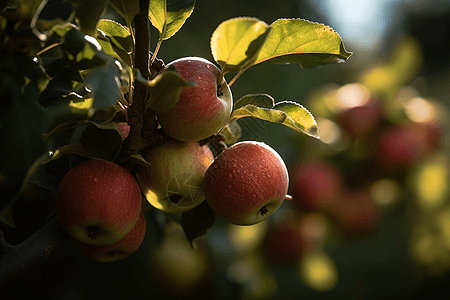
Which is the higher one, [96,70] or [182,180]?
[96,70]

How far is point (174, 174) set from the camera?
0.63 m

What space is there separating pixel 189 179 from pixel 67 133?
0.22m

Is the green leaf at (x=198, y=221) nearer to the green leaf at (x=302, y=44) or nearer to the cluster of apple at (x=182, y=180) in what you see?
the cluster of apple at (x=182, y=180)

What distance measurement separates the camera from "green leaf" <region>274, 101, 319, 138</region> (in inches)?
23.4

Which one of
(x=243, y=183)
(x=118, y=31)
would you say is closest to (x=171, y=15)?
(x=118, y=31)

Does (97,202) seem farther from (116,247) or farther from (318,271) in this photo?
(318,271)

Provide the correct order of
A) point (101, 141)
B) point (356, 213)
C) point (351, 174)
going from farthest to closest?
point (351, 174), point (356, 213), point (101, 141)

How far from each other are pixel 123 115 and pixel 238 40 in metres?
0.22

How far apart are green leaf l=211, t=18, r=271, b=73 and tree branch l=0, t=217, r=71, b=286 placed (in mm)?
368

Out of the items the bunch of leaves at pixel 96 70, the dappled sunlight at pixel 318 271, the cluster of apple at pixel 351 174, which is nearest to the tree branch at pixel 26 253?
the bunch of leaves at pixel 96 70

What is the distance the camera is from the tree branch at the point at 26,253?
472 millimetres

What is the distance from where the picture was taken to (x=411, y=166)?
142 cm

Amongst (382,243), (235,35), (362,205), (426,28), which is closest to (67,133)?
(235,35)

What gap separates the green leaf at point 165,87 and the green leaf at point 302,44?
209 mm
